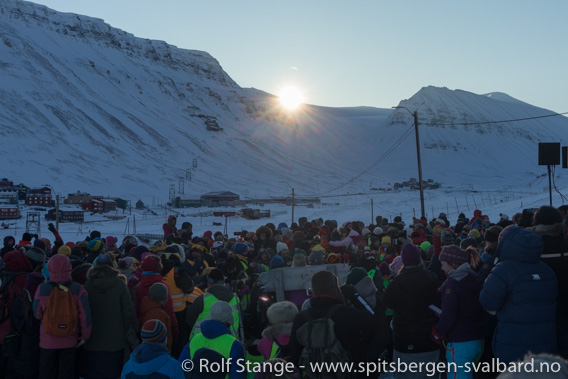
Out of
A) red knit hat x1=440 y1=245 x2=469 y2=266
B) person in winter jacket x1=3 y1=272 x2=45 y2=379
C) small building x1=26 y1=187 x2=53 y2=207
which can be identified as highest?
small building x1=26 y1=187 x2=53 y2=207

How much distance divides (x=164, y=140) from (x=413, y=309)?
142 m

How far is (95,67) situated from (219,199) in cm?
10054

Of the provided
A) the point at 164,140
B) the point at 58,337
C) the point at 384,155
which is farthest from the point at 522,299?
the point at 384,155

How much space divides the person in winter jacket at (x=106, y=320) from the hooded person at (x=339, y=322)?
2.50m

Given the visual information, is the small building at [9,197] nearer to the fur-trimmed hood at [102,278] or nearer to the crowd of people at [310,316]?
the crowd of people at [310,316]

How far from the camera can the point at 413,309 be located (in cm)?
499

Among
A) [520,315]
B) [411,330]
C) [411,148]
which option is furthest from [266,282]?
[411,148]

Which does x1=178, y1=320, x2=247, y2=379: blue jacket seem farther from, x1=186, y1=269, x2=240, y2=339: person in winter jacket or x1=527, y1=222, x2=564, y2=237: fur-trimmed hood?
x1=527, y1=222, x2=564, y2=237: fur-trimmed hood

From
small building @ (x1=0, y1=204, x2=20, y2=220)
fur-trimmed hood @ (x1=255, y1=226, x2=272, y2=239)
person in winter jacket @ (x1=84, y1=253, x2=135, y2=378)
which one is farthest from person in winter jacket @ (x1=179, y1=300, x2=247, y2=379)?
small building @ (x1=0, y1=204, x2=20, y2=220)

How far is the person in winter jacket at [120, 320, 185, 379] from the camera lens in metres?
3.99

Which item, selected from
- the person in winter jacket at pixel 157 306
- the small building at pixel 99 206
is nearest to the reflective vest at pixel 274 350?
the person in winter jacket at pixel 157 306

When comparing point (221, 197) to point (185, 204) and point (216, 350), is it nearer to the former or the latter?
point (185, 204)

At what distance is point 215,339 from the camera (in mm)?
4289

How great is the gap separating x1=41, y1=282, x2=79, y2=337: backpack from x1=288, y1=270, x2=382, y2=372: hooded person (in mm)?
2772
